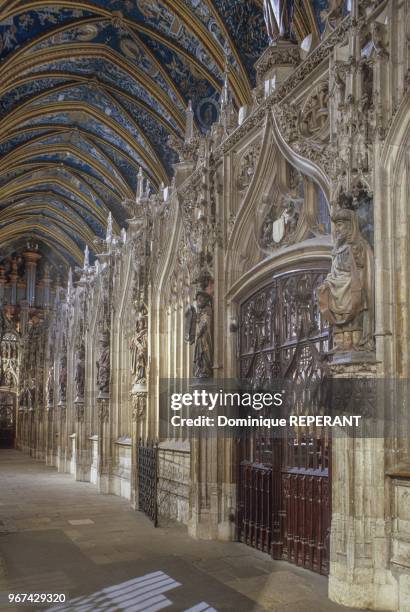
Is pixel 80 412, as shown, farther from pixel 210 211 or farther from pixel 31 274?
pixel 31 274

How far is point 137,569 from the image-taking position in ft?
24.2

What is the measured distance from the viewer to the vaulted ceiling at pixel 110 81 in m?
15.2

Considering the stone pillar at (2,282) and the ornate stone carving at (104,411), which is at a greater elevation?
the stone pillar at (2,282)

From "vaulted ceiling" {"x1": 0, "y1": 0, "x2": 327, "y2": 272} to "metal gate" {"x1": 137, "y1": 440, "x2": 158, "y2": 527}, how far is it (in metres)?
8.41

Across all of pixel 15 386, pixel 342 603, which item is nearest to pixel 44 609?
pixel 342 603

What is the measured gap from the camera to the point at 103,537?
9.41 metres

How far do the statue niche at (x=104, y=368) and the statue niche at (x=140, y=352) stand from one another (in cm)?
264

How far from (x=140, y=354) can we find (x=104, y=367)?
122 inches

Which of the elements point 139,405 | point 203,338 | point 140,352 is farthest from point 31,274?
point 203,338

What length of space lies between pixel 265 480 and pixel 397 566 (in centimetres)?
300

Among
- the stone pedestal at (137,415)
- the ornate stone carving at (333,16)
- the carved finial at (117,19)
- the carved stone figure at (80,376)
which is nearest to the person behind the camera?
the ornate stone carving at (333,16)

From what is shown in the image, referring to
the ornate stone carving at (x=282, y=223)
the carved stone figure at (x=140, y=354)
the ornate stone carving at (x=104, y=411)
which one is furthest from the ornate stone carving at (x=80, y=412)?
the ornate stone carving at (x=282, y=223)

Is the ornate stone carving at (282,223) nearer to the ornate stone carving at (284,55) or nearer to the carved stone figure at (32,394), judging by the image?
the ornate stone carving at (284,55)

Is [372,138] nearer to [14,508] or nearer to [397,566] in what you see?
[397,566]
